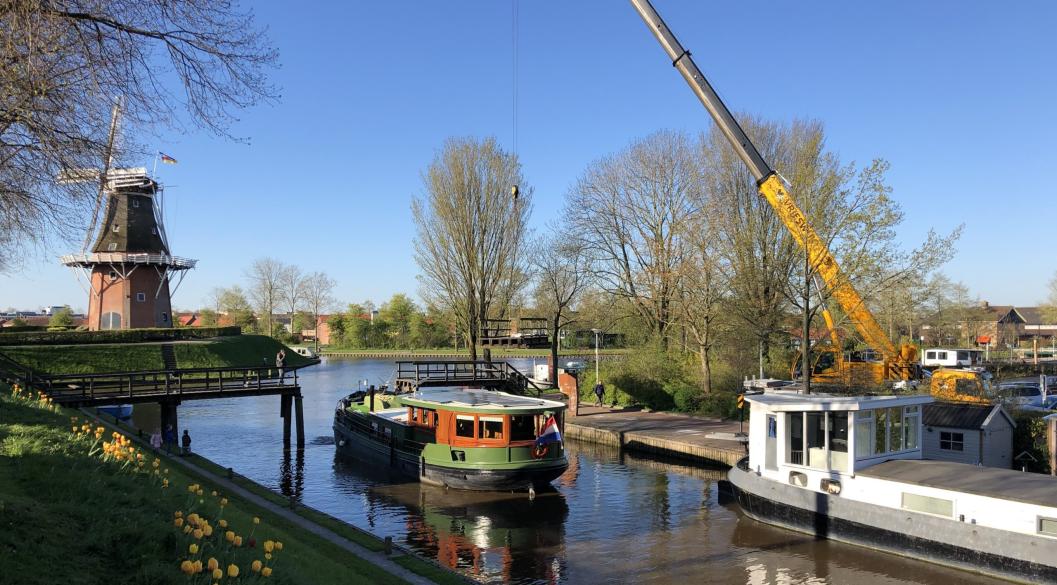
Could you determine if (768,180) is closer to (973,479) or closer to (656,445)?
(656,445)

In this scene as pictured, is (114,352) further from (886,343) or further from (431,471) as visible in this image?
(886,343)

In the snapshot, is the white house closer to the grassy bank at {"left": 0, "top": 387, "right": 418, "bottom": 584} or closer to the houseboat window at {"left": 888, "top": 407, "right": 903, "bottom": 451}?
the houseboat window at {"left": 888, "top": 407, "right": 903, "bottom": 451}

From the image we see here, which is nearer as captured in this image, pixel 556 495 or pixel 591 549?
pixel 591 549

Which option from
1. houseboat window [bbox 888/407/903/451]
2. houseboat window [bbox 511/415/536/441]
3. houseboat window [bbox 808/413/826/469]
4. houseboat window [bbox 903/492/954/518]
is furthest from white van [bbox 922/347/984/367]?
houseboat window [bbox 511/415/536/441]

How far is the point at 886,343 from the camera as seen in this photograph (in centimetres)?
3052

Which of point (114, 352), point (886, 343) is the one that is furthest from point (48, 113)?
point (114, 352)

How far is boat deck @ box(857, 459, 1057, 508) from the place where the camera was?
51.7 ft

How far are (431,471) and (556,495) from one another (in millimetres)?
4804

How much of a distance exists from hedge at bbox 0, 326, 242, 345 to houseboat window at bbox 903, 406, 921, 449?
2235 inches

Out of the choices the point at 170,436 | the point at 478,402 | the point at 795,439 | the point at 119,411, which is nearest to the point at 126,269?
the point at 119,411

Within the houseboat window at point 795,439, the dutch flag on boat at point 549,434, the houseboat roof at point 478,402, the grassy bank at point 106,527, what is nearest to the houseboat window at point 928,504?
the houseboat window at point 795,439

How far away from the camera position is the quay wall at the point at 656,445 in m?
28.2

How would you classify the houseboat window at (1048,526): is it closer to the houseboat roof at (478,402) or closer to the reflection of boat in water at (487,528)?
the reflection of boat in water at (487,528)

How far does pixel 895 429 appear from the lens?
20156mm
